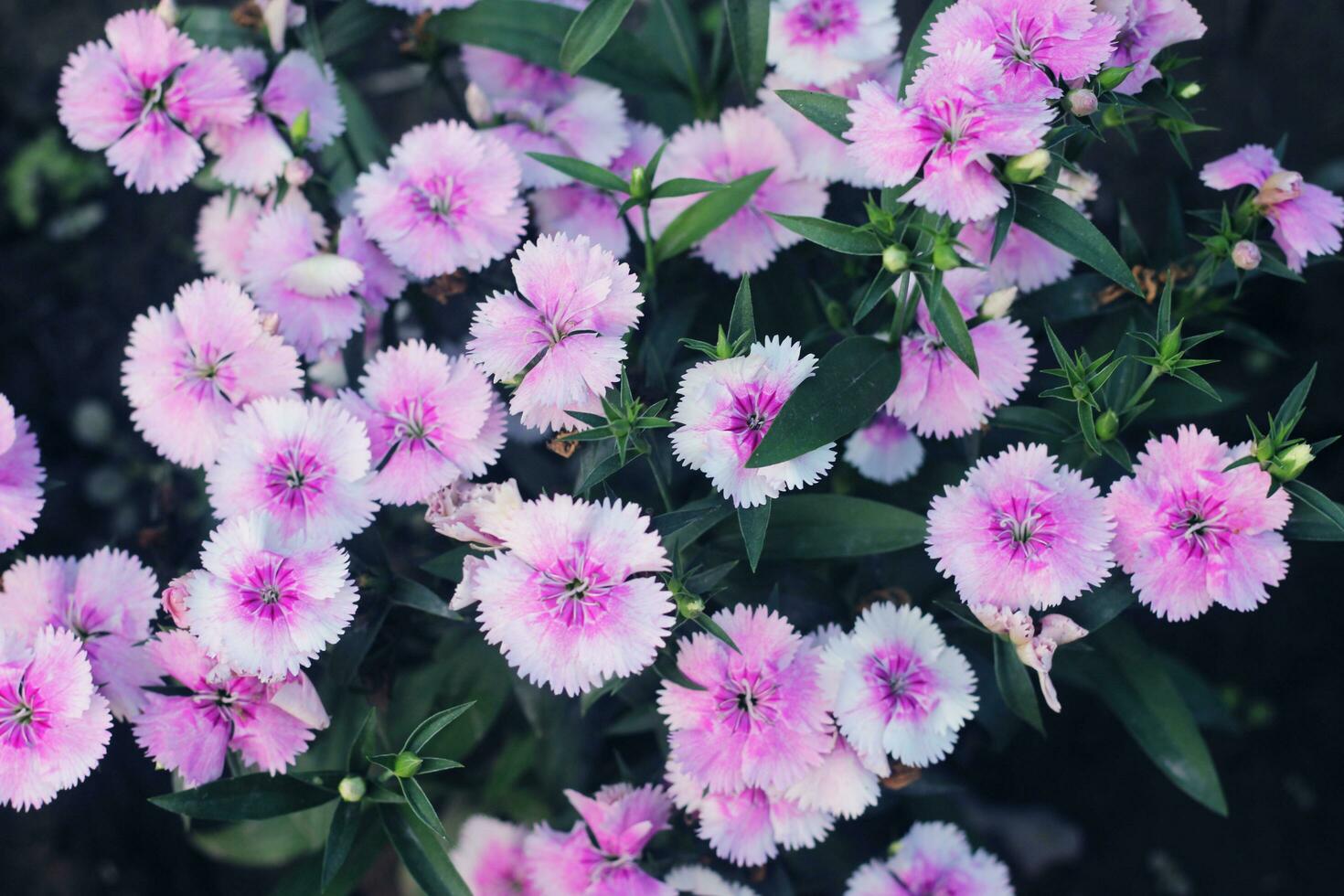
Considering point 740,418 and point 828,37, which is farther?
point 828,37

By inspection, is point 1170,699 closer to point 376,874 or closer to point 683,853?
point 683,853

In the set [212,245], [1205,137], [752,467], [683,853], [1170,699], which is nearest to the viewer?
[752,467]

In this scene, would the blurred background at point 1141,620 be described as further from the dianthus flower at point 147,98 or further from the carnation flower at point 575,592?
the carnation flower at point 575,592

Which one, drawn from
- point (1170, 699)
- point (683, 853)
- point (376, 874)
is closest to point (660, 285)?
point (683, 853)

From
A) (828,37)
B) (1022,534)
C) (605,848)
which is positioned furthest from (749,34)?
(605,848)

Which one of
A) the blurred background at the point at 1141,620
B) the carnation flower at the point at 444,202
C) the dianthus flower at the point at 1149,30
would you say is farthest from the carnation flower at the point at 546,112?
the blurred background at the point at 1141,620

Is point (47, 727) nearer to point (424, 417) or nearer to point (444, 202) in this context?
point (424, 417)
